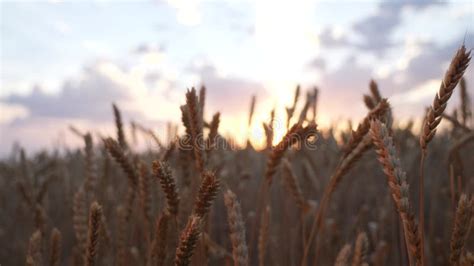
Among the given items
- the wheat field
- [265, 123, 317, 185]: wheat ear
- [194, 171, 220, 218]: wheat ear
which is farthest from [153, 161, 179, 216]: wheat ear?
[265, 123, 317, 185]: wheat ear

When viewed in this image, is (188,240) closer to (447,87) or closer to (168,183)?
(168,183)

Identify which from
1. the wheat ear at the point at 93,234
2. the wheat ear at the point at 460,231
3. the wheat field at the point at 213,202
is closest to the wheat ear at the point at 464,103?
the wheat field at the point at 213,202

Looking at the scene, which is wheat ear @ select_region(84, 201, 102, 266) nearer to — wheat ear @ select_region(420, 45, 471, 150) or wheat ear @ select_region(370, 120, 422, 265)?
wheat ear @ select_region(370, 120, 422, 265)

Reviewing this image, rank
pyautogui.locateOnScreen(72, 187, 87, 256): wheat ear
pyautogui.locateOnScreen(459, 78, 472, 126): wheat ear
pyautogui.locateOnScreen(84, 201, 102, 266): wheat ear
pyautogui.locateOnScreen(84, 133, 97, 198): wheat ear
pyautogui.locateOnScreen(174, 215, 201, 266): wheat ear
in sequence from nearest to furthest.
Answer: pyautogui.locateOnScreen(174, 215, 201, 266): wheat ear
pyautogui.locateOnScreen(84, 201, 102, 266): wheat ear
pyautogui.locateOnScreen(72, 187, 87, 256): wheat ear
pyautogui.locateOnScreen(84, 133, 97, 198): wheat ear
pyautogui.locateOnScreen(459, 78, 472, 126): wheat ear

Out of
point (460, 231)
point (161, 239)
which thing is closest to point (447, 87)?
point (460, 231)

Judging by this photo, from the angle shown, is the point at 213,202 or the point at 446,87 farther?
the point at 213,202

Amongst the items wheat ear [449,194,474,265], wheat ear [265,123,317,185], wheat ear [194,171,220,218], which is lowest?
wheat ear [449,194,474,265]

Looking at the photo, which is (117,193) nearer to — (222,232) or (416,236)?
(222,232)

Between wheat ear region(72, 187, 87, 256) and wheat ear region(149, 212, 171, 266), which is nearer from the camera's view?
wheat ear region(149, 212, 171, 266)

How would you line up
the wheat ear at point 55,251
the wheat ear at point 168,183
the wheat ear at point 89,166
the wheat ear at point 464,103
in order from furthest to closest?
1. the wheat ear at point 464,103
2. the wheat ear at point 89,166
3. the wheat ear at point 55,251
4. the wheat ear at point 168,183

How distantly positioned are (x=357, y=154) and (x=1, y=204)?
13.0ft

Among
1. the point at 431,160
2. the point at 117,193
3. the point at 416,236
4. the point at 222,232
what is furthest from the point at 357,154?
the point at 431,160

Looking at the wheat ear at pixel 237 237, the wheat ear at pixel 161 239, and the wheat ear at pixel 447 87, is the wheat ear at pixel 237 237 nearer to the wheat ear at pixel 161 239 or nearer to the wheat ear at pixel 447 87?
the wheat ear at pixel 161 239

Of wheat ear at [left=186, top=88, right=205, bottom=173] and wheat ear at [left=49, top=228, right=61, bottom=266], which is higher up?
wheat ear at [left=186, top=88, right=205, bottom=173]
